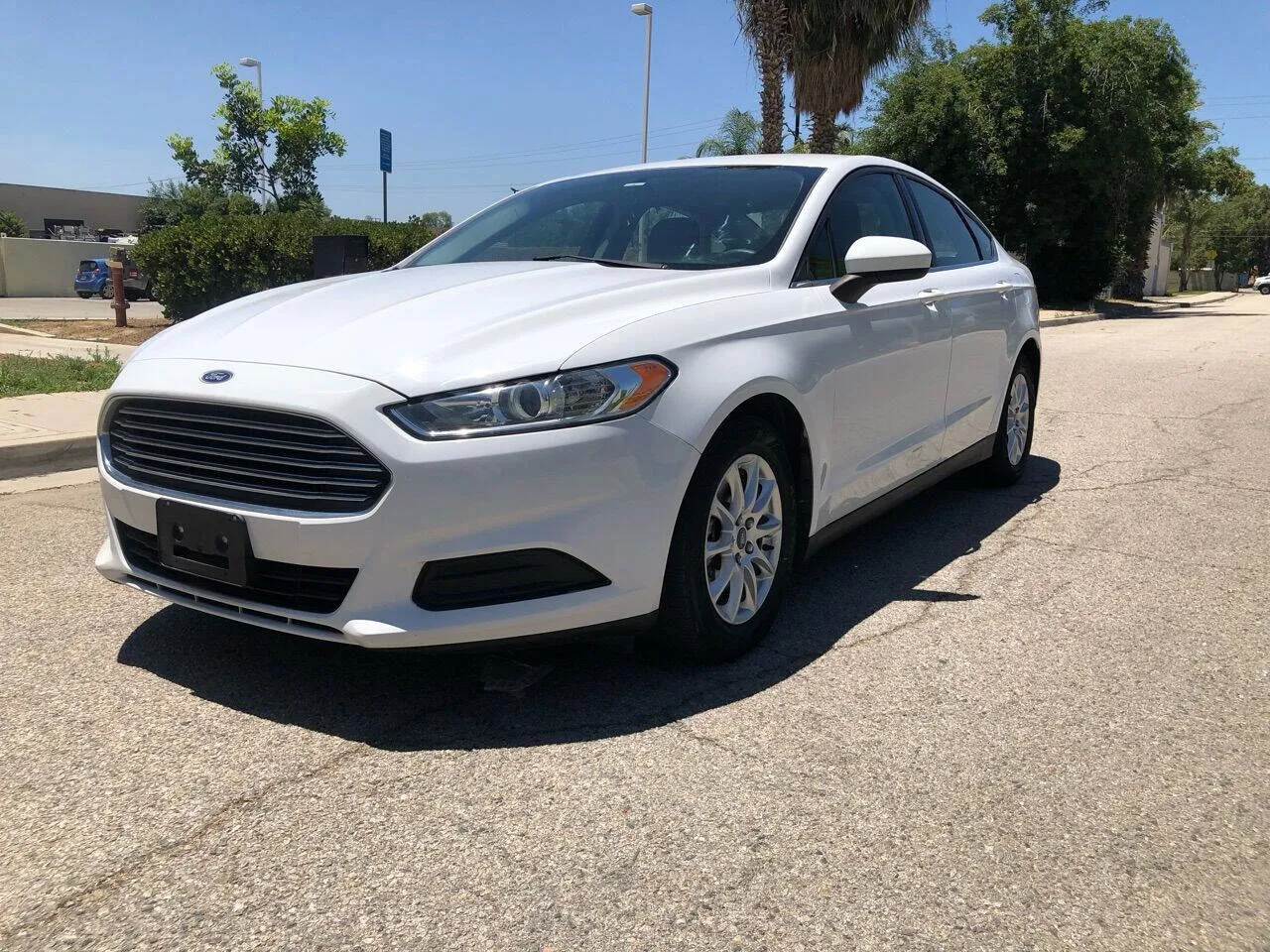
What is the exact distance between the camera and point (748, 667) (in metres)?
3.46

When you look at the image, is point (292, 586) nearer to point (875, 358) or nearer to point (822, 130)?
point (875, 358)

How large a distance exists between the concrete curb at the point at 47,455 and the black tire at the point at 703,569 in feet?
14.8

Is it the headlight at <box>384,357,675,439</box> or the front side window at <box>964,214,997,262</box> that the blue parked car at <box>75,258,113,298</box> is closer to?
the front side window at <box>964,214,997,262</box>

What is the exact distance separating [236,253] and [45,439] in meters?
10.0

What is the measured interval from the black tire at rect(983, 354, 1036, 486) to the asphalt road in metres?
1.49

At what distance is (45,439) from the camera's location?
6.21m

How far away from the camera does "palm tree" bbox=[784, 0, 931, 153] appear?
67.4 ft

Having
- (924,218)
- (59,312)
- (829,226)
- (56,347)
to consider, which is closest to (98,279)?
(59,312)

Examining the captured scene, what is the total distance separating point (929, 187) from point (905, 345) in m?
1.36

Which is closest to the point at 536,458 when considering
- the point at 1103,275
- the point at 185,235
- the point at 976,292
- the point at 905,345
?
the point at 905,345

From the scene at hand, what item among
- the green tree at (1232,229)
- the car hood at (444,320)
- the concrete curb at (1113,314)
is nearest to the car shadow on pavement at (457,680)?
the car hood at (444,320)

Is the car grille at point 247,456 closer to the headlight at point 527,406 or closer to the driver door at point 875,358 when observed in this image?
the headlight at point 527,406

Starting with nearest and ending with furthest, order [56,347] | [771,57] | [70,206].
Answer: [56,347]
[771,57]
[70,206]

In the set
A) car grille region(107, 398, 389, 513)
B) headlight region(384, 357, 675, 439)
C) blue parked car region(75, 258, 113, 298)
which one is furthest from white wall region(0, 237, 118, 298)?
headlight region(384, 357, 675, 439)
